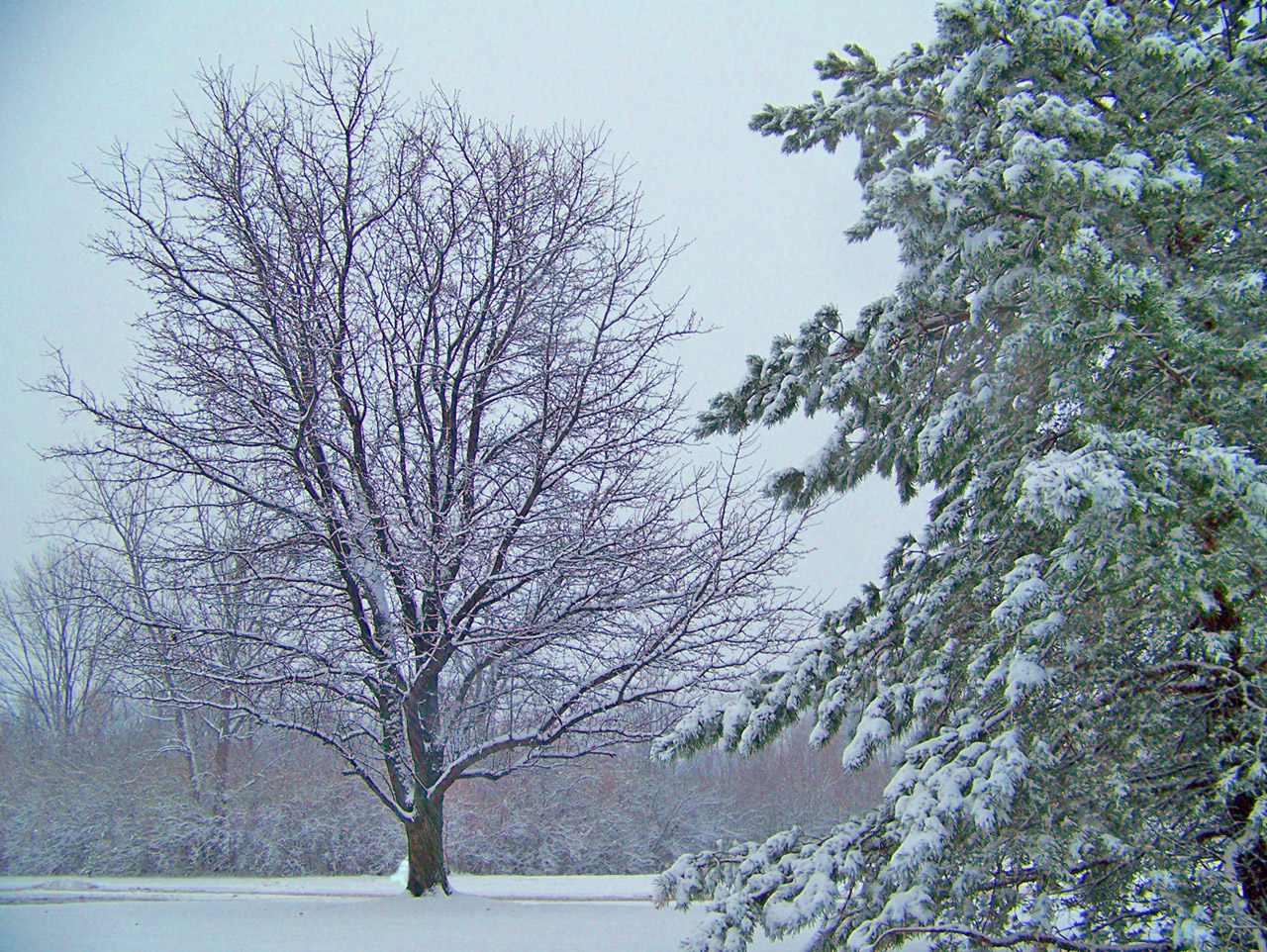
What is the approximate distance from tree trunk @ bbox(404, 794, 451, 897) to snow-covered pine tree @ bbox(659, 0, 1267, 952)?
16.9 feet

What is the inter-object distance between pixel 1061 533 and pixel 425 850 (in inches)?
287

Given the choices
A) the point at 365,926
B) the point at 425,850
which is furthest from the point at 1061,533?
the point at 425,850

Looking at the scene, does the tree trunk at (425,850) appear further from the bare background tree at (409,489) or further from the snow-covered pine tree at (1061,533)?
the snow-covered pine tree at (1061,533)

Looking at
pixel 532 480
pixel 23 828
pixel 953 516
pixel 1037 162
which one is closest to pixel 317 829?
pixel 23 828

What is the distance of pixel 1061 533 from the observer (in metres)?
3.69

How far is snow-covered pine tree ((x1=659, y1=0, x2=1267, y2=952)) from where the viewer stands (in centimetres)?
286

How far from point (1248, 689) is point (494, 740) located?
264 inches

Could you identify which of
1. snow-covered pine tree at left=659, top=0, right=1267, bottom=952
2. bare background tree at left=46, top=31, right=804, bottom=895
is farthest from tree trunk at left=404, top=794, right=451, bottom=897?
snow-covered pine tree at left=659, top=0, right=1267, bottom=952

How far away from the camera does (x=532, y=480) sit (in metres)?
8.45

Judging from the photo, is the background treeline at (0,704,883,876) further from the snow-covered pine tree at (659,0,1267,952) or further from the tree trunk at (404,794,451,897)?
the snow-covered pine tree at (659,0,1267,952)

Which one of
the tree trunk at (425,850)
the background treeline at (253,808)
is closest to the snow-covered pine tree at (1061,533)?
the tree trunk at (425,850)

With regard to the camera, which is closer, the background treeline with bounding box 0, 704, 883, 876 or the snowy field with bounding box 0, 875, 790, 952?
the snowy field with bounding box 0, 875, 790, 952

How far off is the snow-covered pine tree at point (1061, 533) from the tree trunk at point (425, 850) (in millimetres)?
5160

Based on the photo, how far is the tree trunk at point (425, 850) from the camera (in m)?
8.16
